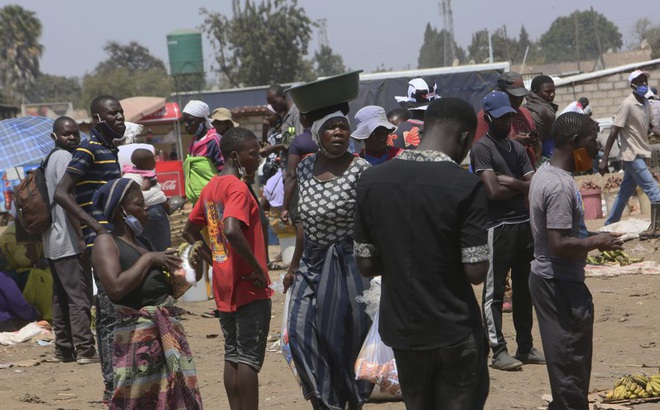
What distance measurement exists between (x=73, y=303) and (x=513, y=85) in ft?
13.2

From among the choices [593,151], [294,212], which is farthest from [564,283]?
[294,212]

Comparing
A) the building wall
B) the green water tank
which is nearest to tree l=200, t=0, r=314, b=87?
the green water tank

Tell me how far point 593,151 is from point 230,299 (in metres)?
2.17

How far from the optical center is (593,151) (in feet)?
17.1

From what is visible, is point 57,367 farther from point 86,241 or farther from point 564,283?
point 564,283

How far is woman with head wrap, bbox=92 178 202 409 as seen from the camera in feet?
16.8

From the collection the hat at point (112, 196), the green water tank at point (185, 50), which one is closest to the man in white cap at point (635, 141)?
the hat at point (112, 196)

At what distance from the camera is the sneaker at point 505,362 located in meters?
7.34

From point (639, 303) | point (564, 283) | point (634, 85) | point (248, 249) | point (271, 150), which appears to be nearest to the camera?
Answer: point (564, 283)

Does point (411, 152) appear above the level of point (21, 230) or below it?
above

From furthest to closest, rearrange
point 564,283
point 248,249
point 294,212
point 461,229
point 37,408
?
point 294,212, point 37,408, point 248,249, point 564,283, point 461,229

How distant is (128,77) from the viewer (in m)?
Answer: 89.2

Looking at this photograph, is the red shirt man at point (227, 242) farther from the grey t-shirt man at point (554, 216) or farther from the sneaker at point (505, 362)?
the sneaker at point (505, 362)

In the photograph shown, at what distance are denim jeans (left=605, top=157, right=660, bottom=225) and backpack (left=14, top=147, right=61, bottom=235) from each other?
723cm
